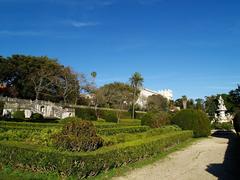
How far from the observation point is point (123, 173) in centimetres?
923

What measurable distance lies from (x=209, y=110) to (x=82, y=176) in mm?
77385

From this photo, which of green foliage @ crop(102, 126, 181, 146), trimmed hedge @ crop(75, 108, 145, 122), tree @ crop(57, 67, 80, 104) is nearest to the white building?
trimmed hedge @ crop(75, 108, 145, 122)

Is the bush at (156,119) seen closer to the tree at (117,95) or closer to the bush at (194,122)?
the bush at (194,122)

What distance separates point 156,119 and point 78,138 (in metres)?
17.7

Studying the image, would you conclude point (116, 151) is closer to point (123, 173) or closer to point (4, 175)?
point (123, 173)

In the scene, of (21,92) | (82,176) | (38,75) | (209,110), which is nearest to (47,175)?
(82,176)

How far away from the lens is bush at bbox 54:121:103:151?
28.1 feet

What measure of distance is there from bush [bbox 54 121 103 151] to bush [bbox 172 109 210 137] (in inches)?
642

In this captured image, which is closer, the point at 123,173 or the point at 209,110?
the point at 123,173

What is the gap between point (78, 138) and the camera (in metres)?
8.68

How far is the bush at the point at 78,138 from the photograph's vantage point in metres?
8.57

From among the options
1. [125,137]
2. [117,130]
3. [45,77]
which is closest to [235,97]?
[45,77]

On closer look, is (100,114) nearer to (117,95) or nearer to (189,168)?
(117,95)

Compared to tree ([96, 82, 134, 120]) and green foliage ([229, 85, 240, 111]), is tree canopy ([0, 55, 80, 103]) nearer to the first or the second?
tree ([96, 82, 134, 120])
